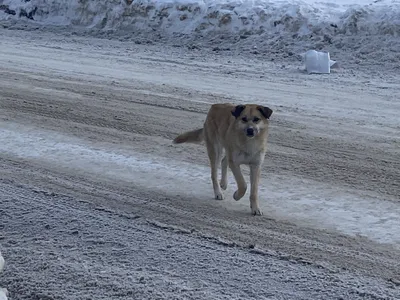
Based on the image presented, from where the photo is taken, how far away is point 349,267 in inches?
220

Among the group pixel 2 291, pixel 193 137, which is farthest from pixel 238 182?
pixel 2 291

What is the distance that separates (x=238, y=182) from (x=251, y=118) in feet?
1.80

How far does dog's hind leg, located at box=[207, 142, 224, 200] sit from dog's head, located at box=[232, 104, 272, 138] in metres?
0.58

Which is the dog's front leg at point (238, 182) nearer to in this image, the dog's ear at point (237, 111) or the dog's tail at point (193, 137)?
the dog's ear at point (237, 111)

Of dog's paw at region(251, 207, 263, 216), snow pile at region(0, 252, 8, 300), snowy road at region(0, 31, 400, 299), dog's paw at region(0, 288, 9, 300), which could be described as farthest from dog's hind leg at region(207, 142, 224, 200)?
dog's paw at region(0, 288, 9, 300)

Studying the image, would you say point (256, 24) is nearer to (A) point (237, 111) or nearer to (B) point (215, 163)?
(B) point (215, 163)

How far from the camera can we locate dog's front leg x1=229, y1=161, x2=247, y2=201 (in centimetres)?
702

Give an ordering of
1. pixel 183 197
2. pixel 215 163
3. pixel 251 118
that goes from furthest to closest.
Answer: pixel 215 163, pixel 183 197, pixel 251 118

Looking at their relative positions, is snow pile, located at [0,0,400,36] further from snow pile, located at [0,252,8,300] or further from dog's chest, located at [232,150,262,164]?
snow pile, located at [0,252,8,300]

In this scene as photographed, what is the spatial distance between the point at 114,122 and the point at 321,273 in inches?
219

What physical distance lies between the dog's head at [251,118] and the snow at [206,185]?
67 cm

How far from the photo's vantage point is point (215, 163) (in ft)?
24.7

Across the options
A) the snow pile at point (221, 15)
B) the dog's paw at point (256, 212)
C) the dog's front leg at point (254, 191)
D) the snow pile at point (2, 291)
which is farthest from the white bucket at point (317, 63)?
the snow pile at point (2, 291)

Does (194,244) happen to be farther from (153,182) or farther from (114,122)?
(114,122)
